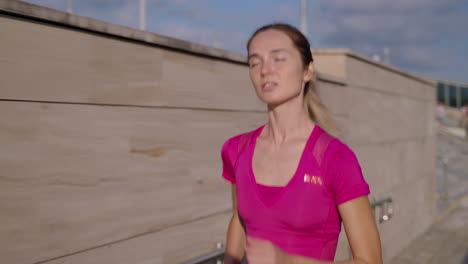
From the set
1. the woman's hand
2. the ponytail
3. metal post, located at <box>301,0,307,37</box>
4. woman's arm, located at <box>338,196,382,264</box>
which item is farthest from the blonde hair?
metal post, located at <box>301,0,307,37</box>

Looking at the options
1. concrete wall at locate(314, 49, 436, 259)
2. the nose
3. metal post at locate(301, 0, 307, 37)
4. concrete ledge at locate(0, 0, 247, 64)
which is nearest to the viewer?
the nose

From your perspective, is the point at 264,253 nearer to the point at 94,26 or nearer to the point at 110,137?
the point at 110,137

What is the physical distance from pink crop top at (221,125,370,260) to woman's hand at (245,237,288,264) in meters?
0.22

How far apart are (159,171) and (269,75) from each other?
4.11ft

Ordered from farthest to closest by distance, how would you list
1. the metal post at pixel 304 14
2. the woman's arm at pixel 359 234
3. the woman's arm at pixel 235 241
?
1. the metal post at pixel 304 14
2. the woman's arm at pixel 235 241
3. the woman's arm at pixel 359 234

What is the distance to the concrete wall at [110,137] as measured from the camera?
2.26m

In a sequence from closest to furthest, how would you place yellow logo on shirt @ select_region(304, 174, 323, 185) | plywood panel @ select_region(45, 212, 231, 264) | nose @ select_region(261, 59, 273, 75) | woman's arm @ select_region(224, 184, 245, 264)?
yellow logo on shirt @ select_region(304, 174, 323, 185), nose @ select_region(261, 59, 273, 75), woman's arm @ select_region(224, 184, 245, 264), plywood panel @ select_region(45, 212, 231, 264)

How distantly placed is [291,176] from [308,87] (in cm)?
49

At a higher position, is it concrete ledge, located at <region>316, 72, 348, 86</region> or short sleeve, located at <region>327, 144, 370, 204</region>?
concrete ledge, located at <region>316, 72, 348, 86</region>

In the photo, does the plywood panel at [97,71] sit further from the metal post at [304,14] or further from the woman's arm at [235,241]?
the metal post at [304,14]

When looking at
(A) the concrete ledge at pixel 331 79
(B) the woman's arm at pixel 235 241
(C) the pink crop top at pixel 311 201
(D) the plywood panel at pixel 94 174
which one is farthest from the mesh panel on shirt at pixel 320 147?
(A) the concrete ledge at pixel 331 79

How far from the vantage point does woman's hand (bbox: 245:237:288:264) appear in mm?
1770

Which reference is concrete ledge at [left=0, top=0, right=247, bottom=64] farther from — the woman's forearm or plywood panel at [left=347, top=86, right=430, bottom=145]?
plywood panel at [left=347, top=86, right=430, bottom=145]

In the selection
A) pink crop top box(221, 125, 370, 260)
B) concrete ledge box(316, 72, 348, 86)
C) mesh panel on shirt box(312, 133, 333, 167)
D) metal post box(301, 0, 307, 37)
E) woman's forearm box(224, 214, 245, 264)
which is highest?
metal post box(301, 0, 307, 37)
